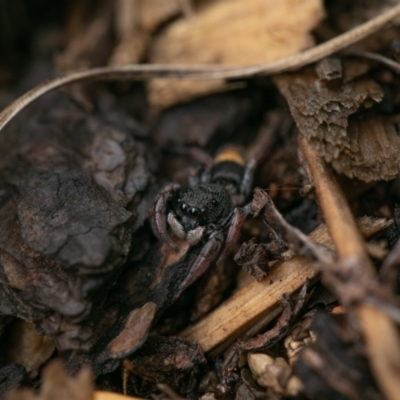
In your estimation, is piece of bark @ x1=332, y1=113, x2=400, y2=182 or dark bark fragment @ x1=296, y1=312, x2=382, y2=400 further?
piece of bark @ x1=332, y1=113, x2=400, y2=182

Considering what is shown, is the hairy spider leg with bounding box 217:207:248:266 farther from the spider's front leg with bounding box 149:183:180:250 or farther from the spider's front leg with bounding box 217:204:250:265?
the spider's front leg with bounding box 149:183:180:250

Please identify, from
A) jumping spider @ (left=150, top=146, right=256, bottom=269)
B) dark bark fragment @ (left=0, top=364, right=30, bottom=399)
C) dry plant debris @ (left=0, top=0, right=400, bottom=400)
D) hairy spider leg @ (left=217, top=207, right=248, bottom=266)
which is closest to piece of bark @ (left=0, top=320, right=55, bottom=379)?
dry plant debris @ (left=0, top=0, right=400, bottom=400)

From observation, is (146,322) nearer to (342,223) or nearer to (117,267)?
(117,267)

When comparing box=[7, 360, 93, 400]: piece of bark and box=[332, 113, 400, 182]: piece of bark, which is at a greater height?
box=[7, 360, 93, 400]: piece of bark

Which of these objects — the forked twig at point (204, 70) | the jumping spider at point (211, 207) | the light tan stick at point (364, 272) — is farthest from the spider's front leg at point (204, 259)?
the forked twig at point (204, 70)

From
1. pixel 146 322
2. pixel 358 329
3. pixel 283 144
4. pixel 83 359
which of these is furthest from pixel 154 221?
pixel 358 329

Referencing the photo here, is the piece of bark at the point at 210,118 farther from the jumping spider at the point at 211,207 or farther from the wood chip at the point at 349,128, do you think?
the wood chip at the point at 349,128

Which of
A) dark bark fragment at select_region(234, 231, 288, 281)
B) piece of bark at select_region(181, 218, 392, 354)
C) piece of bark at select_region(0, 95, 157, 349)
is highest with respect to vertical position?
piece of bark at select_region(0, 95, 157, 349)
